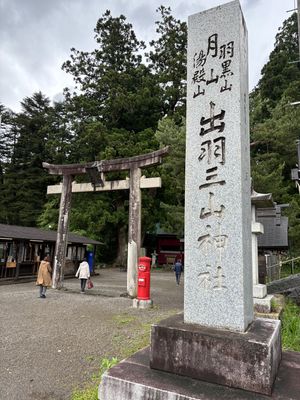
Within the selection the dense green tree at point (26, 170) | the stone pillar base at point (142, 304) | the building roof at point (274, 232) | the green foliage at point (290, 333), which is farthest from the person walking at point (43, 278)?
the dense green tree at point (26, 170)

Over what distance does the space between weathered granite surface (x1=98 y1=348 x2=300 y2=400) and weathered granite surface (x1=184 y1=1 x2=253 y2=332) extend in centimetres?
51

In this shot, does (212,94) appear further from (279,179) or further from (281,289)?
(279,179)

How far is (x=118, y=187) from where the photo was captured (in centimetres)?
1170

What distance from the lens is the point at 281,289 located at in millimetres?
9297

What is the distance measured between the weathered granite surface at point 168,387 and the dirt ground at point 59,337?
1.28m

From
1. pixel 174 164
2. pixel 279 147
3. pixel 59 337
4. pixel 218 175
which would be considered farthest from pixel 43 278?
pixel 279 147

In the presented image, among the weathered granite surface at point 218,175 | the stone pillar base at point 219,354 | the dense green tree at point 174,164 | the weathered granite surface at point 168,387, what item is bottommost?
the weathered granite surface at point 168,387

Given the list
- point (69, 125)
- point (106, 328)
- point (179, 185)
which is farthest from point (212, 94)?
point (69, 125)

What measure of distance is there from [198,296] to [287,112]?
1916 centimetres

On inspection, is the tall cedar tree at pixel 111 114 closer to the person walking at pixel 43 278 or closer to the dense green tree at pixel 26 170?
the dense green tree at pixel 26 170

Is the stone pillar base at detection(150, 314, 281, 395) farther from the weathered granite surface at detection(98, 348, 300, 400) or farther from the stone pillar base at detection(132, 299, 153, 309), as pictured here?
the stone pillar base at detection(132, 299, 153, 309)

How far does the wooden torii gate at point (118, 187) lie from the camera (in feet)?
33.4

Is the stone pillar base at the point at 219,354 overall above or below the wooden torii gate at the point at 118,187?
below

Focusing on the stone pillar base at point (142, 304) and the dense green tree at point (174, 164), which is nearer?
the stone pillar base at point (142, 304)
